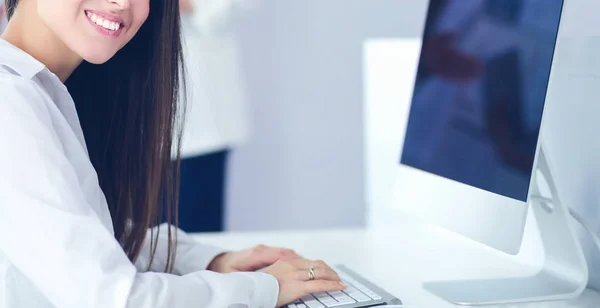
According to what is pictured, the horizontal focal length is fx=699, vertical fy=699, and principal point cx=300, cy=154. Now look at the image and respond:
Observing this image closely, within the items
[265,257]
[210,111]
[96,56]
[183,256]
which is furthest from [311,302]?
[210,111]

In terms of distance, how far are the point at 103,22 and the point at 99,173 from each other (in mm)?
263

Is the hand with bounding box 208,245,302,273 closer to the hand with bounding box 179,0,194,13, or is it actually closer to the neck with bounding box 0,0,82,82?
the neck with bounding box 0,0,82,82

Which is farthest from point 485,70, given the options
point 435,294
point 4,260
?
point 4,260

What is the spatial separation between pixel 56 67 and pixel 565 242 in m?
0.77

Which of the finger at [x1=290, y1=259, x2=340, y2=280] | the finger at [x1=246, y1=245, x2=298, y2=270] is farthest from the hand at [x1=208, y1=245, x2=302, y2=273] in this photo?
the finger at [x1=290, y1=259, x2=340, y2=280]

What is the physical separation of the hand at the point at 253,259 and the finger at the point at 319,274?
5.1 inches

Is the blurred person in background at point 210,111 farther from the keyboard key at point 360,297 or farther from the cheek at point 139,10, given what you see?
the keyboard key at point 360,297

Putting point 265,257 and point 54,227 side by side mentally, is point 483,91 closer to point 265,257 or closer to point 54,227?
point 265,257

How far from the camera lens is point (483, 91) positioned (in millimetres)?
1005

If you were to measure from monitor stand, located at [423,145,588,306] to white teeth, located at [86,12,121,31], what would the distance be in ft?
1.87

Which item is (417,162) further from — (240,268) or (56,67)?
(56,67)

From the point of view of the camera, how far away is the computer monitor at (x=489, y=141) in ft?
2.92

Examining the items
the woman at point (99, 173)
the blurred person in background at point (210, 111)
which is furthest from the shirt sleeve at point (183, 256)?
the blurred person in background at point (210, 111)

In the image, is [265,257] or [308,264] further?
[265,257]
